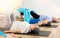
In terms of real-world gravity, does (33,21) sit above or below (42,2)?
below

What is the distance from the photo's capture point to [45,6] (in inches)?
87.2

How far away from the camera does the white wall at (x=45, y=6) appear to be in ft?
7.15

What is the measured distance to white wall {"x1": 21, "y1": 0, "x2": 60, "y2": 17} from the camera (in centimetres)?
218

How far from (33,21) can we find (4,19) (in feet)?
1.03

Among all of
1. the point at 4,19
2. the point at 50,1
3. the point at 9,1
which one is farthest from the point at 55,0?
the point at 4,19

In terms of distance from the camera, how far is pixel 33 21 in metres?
1.42

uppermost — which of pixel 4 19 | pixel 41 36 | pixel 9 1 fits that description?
pixel 9 1

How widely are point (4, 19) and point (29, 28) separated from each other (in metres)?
0.26

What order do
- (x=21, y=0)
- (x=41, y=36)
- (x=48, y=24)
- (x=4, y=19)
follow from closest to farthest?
(x=41, y=36) < (x=4, y=19) < (x=48, y=24) < (x=21, y=0)

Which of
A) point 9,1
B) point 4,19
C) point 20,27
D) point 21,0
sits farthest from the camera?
point 21,0

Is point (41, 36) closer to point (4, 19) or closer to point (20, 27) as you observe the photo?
point (20, 27)

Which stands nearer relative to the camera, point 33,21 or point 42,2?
point 33,21

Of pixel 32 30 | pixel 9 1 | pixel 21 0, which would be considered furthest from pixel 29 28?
pixel 21 0

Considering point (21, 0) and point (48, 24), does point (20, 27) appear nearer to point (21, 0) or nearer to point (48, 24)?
point (48, 24)
